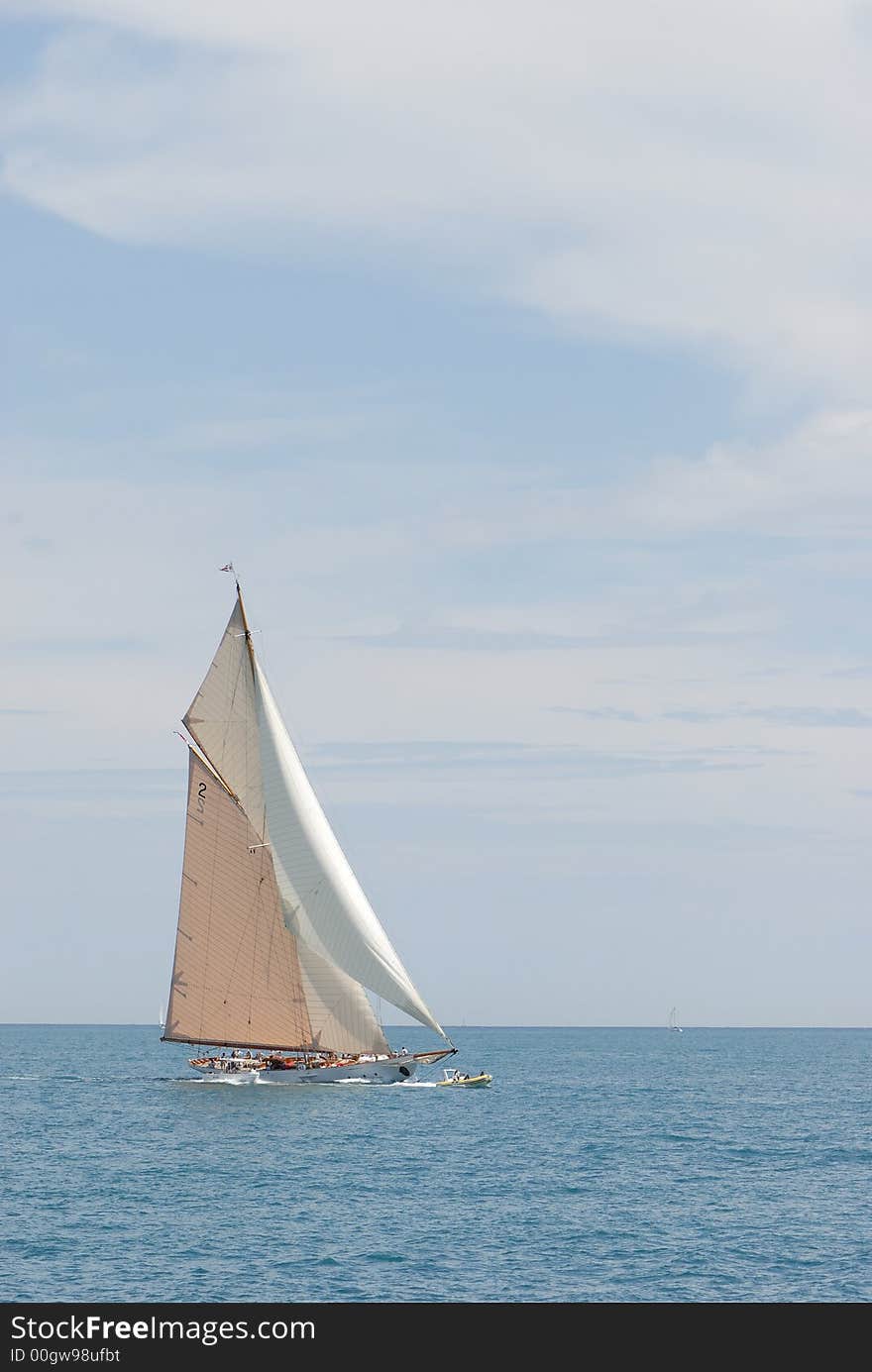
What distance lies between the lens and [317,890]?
91562 millimetres

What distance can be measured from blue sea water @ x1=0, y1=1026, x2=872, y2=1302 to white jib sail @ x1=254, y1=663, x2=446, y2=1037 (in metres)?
7.08

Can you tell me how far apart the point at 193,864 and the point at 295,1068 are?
13181 mm

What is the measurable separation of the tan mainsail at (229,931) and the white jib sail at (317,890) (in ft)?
4.06

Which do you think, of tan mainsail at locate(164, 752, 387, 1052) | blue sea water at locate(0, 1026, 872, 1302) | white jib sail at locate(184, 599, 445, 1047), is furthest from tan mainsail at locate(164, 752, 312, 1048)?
blue sea water at locate(0, 1026, 872, 1302)

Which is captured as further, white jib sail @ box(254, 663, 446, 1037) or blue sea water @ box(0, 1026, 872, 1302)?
white jib sail @ box(254, 663, 446, 1037)

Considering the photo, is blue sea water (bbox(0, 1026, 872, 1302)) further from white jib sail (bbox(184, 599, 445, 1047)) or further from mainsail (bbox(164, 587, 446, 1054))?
white jib sail (bbox(184, 599, 445, 1047))

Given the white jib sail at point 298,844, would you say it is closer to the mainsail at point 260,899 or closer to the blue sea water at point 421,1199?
the mainsail at point 260,899

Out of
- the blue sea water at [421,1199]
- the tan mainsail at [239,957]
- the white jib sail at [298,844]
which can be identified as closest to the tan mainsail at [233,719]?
the white jib sail at [298,844]

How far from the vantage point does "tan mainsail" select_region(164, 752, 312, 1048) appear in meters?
92.0

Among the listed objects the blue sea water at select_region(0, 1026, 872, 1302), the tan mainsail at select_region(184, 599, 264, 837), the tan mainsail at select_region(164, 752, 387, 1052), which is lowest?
the blue sea water at select_region(0, 1026, 872, 1302)
